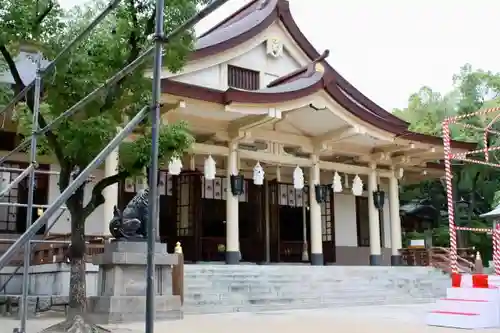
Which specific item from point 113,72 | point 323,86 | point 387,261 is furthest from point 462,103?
point 113,72

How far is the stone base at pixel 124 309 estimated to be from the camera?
9.31m

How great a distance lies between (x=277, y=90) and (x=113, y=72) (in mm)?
8116

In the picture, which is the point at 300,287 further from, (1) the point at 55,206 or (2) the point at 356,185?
(1) the point at 55,206

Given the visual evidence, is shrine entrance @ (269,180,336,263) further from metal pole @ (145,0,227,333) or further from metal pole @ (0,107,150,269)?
metal pole @ (145,0,227,333)

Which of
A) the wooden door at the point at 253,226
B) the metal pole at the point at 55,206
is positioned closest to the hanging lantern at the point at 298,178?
the wooden door at the point at 253,226

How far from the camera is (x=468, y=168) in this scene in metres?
23.7

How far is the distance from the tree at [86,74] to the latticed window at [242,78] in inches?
387

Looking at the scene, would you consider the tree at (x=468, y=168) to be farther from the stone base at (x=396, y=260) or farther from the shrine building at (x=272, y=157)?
the stone base at (x=396, y=260)

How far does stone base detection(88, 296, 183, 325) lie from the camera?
30.6 feet

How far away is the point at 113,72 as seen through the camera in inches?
316

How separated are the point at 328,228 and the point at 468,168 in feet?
24.4

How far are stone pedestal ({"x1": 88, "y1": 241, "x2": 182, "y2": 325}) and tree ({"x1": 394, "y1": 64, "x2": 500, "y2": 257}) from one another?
16507 millimetres

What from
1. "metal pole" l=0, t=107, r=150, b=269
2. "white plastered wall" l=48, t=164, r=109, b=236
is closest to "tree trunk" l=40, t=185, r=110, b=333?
"metal pole" l=0, t=107, r=150, b=269

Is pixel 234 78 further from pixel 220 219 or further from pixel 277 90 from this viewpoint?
pixel 220 219
